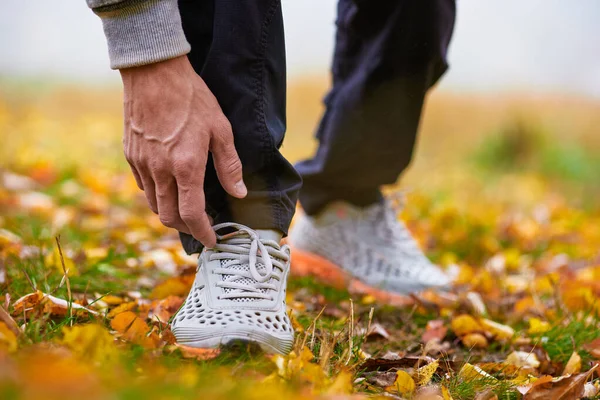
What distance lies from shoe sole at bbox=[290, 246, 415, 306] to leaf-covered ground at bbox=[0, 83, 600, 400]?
0.11 ft

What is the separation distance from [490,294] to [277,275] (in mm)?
1020

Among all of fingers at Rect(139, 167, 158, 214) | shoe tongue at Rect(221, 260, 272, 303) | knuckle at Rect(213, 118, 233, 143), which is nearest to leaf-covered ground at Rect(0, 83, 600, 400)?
shoe tongue at Rect(221, 260, 272, 303)

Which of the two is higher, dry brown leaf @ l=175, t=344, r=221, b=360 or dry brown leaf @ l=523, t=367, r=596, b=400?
dry brown leaf @ l=175, t=344, r=221, b=360

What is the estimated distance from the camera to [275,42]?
1247 millimetres

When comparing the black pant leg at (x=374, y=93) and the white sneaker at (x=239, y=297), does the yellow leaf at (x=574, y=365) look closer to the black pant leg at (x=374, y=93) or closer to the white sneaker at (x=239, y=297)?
the white sneaker at (x=239, y=297)

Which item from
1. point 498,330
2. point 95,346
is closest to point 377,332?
point 498,330

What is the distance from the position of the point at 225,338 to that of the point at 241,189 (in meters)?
0.29

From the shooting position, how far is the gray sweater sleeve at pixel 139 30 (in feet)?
3.52

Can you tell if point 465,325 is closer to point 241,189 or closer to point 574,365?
point 574,365

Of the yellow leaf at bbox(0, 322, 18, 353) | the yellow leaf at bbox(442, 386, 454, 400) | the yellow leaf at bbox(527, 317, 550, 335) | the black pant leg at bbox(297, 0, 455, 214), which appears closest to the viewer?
the yellow leaf at bbox(0, 322, 18, 353)

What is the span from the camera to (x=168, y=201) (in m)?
1.17

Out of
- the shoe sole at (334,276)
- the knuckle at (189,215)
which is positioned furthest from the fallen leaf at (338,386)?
the shoe sole at (334,276)

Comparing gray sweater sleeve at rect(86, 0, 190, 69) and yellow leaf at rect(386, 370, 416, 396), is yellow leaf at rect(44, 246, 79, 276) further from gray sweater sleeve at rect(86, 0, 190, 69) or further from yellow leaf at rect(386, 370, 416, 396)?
yellow leaf at rect(386, 370, 416, 396)

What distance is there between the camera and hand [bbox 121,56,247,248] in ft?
3.61
